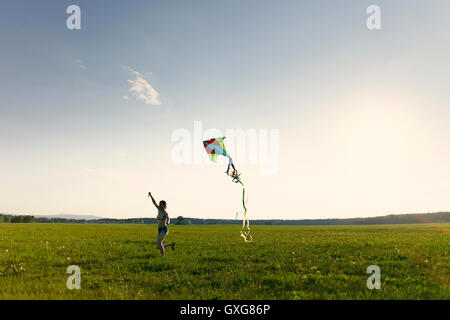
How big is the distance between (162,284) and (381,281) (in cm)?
702

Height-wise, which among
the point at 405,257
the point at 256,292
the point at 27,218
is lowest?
the point at 27,218

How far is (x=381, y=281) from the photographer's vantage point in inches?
319

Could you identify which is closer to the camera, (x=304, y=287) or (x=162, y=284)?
(x=304, y=287)
